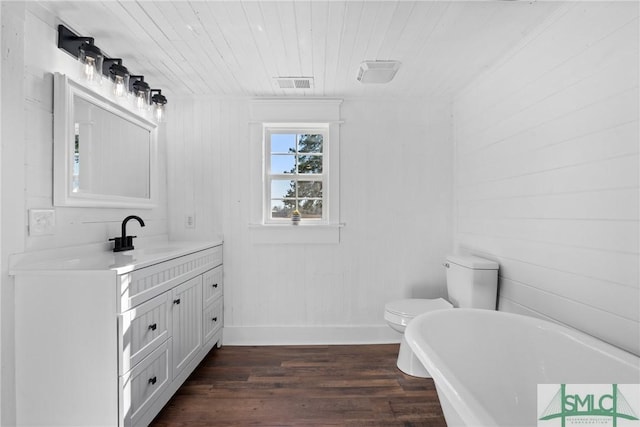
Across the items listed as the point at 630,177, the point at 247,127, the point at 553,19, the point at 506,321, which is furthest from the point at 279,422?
the point at 553,19

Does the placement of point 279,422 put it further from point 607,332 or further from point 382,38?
point 382,38

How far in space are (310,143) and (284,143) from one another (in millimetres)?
234

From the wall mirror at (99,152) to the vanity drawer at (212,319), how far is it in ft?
2.97

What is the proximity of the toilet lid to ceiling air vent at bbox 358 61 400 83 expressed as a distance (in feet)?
5.43

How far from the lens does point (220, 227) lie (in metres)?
2.71

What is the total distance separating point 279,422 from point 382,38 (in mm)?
2210

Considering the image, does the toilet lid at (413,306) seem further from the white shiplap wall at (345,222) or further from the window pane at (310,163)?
the window pane at (310,163)

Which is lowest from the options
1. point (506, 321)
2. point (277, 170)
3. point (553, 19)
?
point (506, 321)

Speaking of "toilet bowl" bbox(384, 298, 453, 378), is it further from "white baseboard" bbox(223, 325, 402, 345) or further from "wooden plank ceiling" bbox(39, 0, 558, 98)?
"wooden plank ceiling" bbox(39, 0, 558, 98)

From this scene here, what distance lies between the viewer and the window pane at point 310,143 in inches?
111

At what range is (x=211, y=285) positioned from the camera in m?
2.42

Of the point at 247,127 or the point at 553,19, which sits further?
the point at 247,127

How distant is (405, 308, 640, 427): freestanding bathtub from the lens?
46.0 inches

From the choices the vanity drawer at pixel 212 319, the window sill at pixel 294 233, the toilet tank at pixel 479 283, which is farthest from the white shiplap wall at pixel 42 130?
the toilet tank at pixel 479 283
